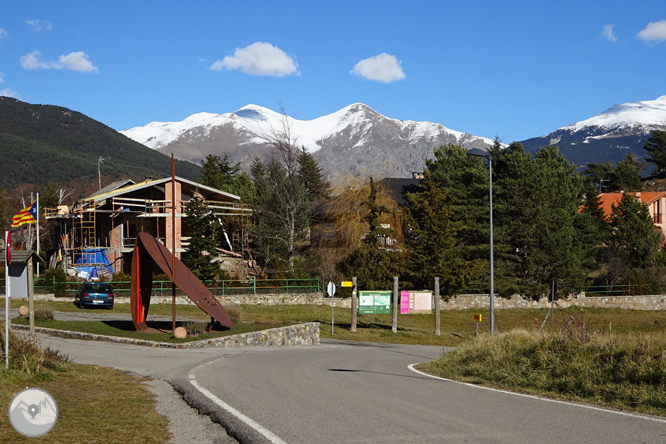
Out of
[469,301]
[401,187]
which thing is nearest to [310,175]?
[401,187]

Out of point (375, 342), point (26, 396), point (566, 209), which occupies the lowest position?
point (375, 342)

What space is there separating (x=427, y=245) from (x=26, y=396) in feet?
141

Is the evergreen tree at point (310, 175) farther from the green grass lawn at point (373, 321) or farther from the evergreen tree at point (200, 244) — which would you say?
the evergreen tree at point (200, 244)

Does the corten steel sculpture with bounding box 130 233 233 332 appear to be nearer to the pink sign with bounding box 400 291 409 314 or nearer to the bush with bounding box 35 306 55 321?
the bush with bounding box 35 306 55 321

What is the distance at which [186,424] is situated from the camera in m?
8.11

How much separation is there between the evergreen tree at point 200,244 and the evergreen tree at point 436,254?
47.9 ft

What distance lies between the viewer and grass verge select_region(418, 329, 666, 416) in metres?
9.20

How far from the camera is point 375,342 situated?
30172 mm

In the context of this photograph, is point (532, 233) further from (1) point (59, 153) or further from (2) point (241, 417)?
(1) point (59, 153)

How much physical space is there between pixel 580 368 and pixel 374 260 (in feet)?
120

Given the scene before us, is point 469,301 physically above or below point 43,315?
below

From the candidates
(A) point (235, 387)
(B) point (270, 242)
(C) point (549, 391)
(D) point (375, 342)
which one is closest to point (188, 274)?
(D) point (375, 342)

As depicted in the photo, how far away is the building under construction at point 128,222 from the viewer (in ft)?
160

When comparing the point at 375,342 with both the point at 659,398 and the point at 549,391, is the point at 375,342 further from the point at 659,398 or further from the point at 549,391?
the point at 659,398
